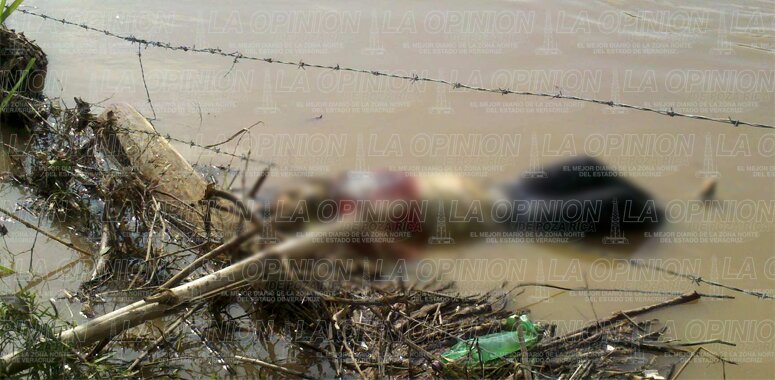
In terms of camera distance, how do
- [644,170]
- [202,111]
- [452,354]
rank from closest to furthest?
[452,354] → [644,170] → [202,111]

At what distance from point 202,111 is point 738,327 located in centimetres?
518

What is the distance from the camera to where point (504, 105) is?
21.6ft

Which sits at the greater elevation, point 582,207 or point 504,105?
point 504,105

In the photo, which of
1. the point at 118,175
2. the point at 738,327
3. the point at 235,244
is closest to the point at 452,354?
the point at 235,244

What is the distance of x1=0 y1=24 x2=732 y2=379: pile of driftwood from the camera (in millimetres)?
3541

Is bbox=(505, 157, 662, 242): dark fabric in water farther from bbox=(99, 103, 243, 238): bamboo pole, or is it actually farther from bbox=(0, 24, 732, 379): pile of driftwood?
bbox=(99, 103, 243, 238): bamboo pole

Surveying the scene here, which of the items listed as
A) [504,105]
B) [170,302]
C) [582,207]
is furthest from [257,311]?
[504,105]

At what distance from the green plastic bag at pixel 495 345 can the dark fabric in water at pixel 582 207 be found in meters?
1.12

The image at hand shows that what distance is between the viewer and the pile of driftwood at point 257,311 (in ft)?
11.6

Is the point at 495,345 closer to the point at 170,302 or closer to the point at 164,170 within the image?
the point at 170,302

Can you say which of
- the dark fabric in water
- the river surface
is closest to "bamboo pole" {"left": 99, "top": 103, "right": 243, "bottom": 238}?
the river surface

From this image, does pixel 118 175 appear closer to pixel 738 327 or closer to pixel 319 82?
pixel 319 82

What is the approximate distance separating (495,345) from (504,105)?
10.6ft

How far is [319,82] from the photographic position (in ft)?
23.2
